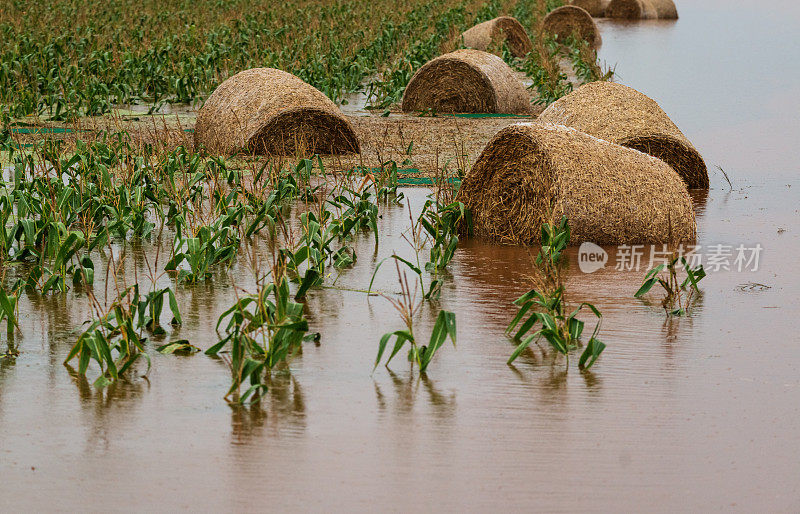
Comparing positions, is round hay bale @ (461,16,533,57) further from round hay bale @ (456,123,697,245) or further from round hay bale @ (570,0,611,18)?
round hay bale @ (456,123,697,245)

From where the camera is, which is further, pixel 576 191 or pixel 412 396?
pixel 576 191

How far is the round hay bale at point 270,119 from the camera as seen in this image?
12.3 m

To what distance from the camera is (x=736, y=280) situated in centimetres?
799

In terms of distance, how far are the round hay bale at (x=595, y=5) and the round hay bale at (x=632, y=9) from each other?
631mm

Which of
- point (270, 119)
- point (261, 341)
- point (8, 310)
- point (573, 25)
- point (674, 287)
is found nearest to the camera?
point (8, 310)

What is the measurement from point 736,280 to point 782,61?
1863 centimetres

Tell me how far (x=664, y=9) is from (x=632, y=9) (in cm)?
152

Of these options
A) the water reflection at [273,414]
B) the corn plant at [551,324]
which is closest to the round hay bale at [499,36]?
the corn plant at [551,324]

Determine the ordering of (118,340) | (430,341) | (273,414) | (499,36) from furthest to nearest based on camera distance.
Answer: (499,36), (118,340), (430,341), (273,414)

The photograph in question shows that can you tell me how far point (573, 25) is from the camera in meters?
29.0

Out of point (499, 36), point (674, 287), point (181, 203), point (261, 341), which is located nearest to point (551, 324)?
point (261, 341)

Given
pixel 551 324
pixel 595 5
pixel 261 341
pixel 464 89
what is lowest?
pixel 261 341

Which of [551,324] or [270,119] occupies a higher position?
[270,119]

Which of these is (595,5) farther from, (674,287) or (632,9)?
(674,287)
